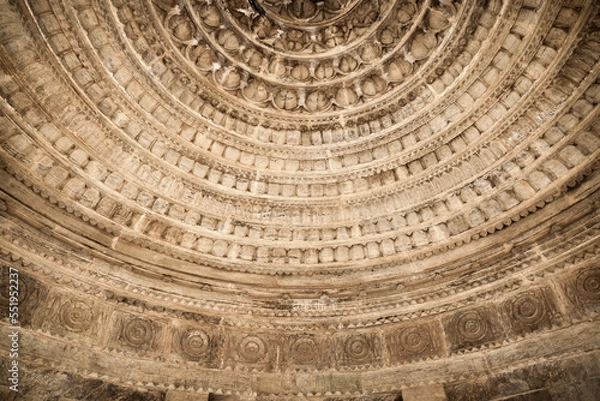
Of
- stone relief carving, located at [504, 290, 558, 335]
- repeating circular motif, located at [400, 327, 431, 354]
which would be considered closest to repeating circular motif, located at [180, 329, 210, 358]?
repeating circular motif, located at [400, 327, 431, 354]

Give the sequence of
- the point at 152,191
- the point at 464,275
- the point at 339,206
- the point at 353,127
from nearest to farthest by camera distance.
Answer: the point at 464,275 → the point at 152,191 → the point at 339,206 → the point at 353,127

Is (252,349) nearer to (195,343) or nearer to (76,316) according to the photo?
(195,343)

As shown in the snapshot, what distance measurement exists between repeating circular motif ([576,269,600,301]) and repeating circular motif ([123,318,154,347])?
446 cm

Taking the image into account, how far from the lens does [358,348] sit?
465 centimetres

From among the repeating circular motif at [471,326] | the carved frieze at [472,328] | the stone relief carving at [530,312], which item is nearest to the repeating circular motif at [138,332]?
Answer: the carved frieze at [472,328]

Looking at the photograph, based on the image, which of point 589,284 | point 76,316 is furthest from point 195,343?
point 589,284

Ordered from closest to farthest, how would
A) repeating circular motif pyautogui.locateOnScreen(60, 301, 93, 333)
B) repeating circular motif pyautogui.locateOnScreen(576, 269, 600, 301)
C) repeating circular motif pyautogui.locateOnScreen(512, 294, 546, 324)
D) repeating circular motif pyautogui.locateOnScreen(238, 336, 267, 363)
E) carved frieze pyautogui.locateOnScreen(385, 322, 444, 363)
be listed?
repeating circular motif pyautogui.locateOnScreen(576, 269, 600, 301)
repeating circular motif pyautogui.locateOnScreen(60, 301, 93, 333)
repeating circular motif pyautogui.locateOnScreen(512, 294, 546, 324)
carved frieze pyautogui.locateOnScreen(385, 322, 444, 363)
repeating circular motif pyautogui.locateOnScreen(238, 336, 267, 363)

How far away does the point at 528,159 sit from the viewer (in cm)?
470

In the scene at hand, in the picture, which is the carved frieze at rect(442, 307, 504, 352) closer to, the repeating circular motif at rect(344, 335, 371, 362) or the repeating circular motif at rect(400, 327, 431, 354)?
the repeating circular motif at rect(400, 327, 431, 354)

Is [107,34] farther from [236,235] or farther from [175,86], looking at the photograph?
[236,235]

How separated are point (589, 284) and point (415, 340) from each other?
1.83 m

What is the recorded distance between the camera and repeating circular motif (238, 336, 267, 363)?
15.0ft

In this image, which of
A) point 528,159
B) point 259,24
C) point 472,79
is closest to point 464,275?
point 528,159

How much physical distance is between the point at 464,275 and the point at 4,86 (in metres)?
5.37
